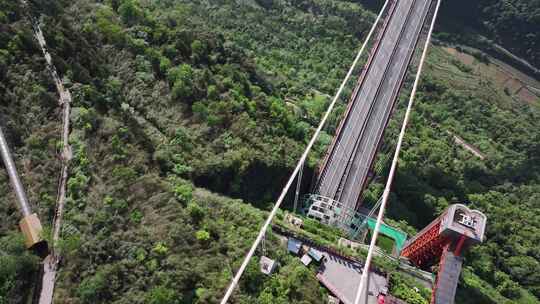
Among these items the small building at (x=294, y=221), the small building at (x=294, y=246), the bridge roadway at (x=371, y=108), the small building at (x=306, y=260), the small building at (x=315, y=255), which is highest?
the bridge roadway at (x=371, y=108)

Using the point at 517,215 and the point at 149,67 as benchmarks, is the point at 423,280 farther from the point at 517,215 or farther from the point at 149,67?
the point at 149,67

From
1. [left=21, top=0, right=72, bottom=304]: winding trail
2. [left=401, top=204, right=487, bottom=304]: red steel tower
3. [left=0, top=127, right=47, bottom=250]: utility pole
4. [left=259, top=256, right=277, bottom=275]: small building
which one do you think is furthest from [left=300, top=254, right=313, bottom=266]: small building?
[left=0, top=127, right=47, bottom=250]: utility pole

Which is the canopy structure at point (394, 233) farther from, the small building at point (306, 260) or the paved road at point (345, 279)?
the small building at point (306, 260)

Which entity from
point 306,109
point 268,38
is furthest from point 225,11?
point 306,109

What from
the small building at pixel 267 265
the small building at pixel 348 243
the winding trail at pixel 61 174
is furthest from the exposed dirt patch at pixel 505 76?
the winding trail at pixel 61 174

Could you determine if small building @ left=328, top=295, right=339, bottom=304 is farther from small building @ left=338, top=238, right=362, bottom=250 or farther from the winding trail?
the winding trail

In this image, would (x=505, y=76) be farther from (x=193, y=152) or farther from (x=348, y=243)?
(x=193, y=152)

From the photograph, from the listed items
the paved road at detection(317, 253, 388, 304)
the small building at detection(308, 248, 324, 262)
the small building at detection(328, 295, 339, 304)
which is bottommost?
the small building at detection(328, 295, 339, 304)
